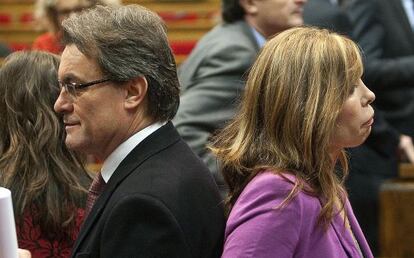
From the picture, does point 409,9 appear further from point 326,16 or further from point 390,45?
point 326,16

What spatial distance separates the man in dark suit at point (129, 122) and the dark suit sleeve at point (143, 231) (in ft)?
0.05

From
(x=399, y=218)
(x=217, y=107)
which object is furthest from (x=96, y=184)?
(x=399, y=218)

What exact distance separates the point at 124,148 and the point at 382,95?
2399 millimetres

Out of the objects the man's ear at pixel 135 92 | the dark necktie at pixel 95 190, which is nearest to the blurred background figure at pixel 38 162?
the dark necktie at pixel 95 190

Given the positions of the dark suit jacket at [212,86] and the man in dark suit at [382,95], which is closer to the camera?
the dark suit jacket at [212,86]

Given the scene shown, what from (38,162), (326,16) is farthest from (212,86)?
(38,162)

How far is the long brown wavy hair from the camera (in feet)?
7.16

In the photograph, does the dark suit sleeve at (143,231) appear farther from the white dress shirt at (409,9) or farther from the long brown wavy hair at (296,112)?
the white dress shirt at (409,9)

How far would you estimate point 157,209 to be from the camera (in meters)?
2.07

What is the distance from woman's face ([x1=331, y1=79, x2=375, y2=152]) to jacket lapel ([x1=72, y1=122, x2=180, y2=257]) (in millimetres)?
367

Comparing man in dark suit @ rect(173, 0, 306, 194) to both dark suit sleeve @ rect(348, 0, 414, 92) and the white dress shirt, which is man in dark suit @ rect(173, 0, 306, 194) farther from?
the white dress shirt

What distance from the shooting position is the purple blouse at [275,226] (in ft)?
6.89

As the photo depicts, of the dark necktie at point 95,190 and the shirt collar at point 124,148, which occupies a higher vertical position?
the shirt collar at point 124,148

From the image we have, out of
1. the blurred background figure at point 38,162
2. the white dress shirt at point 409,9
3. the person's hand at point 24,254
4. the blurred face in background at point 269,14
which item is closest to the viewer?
the person's hand at point 24,254
